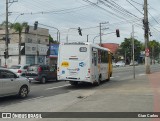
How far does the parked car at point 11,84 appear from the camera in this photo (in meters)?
14.2

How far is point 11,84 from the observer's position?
1466cm

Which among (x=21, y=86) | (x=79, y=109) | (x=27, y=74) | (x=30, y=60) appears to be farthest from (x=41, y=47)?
(x=79, y=109)

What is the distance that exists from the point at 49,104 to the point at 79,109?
83.9 inches

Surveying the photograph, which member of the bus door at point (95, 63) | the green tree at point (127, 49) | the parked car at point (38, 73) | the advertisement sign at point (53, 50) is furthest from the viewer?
the green tree at point (127, 49)

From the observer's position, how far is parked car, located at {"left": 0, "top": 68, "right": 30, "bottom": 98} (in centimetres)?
1416

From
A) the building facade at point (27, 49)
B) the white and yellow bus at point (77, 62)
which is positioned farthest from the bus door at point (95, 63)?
the building facade at point (27, 49)

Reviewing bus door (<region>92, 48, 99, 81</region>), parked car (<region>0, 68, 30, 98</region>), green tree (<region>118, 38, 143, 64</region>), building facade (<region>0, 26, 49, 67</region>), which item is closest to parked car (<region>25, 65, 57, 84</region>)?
bus door (<region>92, 48, 99, 81</region>)

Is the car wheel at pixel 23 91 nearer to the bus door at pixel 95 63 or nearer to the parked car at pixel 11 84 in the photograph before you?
the parked car at pixel 11 84

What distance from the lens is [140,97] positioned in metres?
15.2

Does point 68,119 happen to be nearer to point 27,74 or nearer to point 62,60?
point 62,60

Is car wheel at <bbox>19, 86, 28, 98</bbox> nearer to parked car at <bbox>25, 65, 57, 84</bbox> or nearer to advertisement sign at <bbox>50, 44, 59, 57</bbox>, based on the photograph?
parked car at <bbox>25, 65, 57, 84</bbox>

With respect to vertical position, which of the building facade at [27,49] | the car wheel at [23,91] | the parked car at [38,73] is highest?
the building facade at [27,49]

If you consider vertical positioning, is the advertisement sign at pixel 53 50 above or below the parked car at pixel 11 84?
above

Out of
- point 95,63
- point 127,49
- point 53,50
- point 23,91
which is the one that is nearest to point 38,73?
point 95,63
